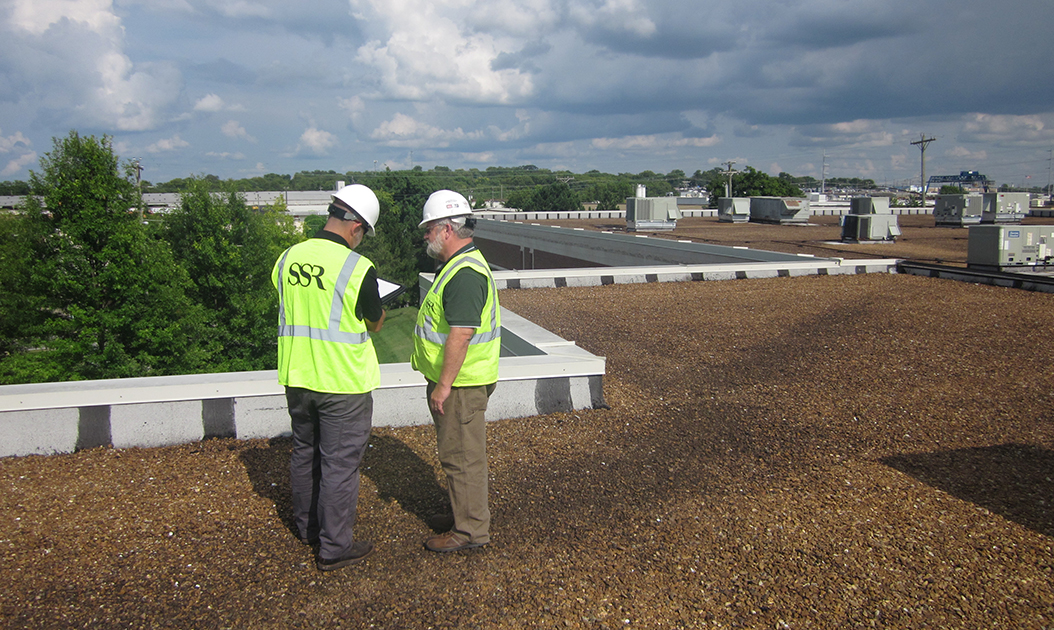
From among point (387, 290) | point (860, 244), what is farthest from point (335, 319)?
point (860, 244)

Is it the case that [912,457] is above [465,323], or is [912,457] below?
below

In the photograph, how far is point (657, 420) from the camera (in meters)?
5.82

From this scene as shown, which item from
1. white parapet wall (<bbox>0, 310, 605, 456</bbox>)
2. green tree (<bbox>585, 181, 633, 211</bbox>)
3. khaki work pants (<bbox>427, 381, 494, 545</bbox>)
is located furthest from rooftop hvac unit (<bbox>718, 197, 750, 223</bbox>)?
green tree (<bbox>585, 181, 633, 211</bbox>)

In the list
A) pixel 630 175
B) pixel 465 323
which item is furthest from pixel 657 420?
pixel 630 175

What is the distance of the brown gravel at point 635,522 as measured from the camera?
3.23 meters

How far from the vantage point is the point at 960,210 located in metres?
36.3

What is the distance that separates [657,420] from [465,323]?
2799 millimetres

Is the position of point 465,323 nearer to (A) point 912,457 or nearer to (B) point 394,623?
(B) point 394,623

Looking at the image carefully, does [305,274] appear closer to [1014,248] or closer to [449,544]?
[449,544]

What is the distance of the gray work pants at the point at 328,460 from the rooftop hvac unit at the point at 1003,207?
40274 millimetres

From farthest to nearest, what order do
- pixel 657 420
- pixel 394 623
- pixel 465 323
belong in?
pixel 657 420
pixel 465 323
pixel 394 623

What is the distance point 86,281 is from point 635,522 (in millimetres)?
32527

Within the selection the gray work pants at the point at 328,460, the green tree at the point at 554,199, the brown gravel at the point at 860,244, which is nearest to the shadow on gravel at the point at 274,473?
the gray work pants at the point at 328,460

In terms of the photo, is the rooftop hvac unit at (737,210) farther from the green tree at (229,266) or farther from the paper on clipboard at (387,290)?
the paper on clipboard at (387,290)
